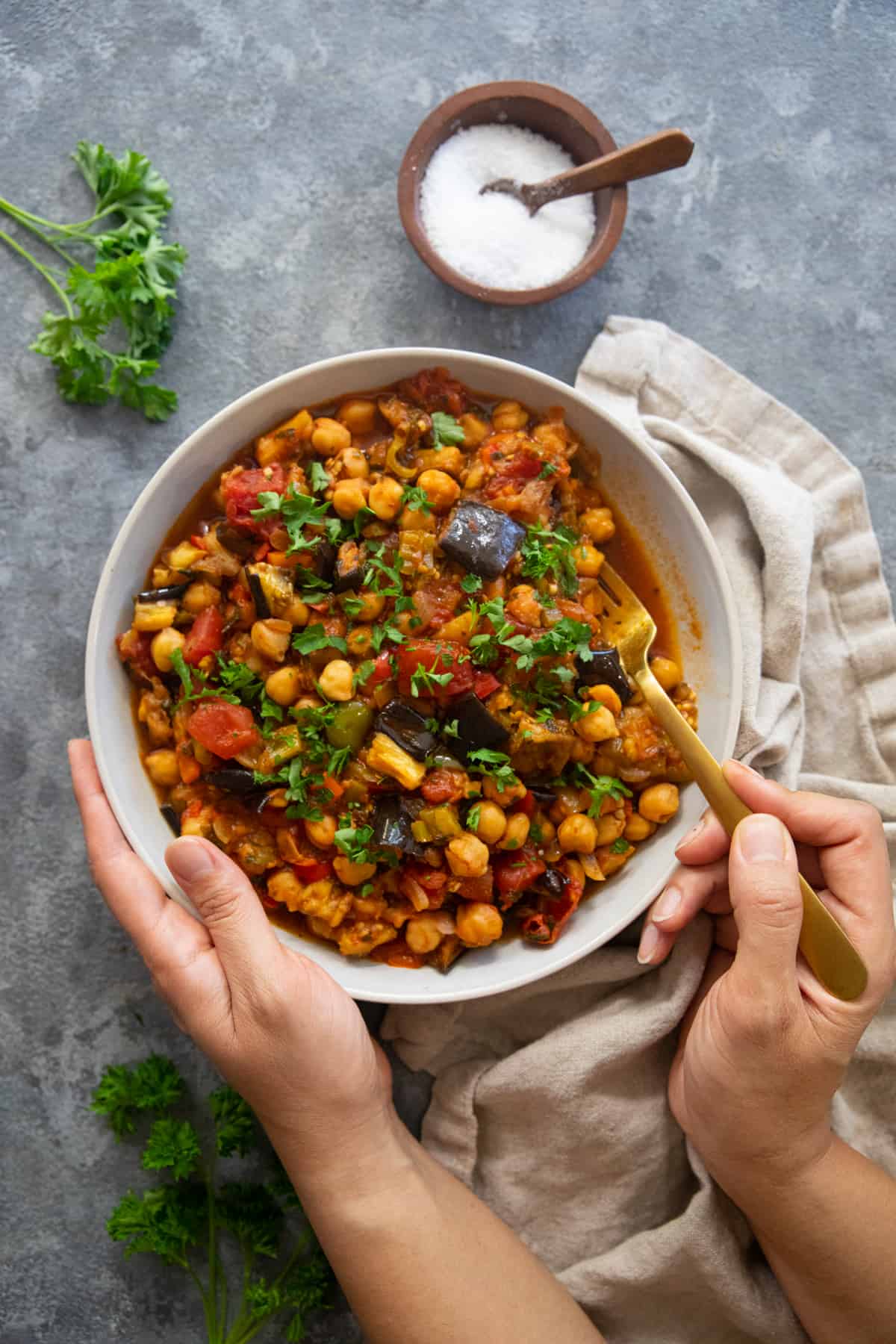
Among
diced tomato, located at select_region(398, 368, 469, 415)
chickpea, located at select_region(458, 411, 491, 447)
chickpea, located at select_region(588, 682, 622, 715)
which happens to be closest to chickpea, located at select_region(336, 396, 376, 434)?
diced tomato, located at select_region(398, 368, 469, 415)

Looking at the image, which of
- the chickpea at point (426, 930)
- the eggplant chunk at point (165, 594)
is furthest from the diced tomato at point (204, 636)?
the chickpea at point (426, 930)

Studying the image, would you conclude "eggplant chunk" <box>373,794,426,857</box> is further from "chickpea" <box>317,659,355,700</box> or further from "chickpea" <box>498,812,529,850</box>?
"chickpea" <box>317,659,355,700</box>

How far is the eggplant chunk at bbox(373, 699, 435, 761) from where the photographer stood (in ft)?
12.8

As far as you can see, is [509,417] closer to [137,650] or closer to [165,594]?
[165,594]

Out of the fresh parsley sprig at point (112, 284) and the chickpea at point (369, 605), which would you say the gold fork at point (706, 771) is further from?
the fresh parsley sprig at point (112, 284)

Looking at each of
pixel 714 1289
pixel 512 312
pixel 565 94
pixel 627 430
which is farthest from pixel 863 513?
pixel 714 1289

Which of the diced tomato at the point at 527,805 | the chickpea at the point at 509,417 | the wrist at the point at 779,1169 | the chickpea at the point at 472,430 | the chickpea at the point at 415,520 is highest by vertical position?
the chickpea at the point at 509,417

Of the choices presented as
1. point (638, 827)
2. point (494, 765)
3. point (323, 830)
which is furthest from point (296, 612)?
point (638, 827)

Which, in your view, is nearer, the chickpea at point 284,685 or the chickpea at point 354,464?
the chickpea at point 284,685

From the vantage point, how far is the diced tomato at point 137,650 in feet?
13.4

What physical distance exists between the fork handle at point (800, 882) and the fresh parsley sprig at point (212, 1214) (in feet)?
7.95

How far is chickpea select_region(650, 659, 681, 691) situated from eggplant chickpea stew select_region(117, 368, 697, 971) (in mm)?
146

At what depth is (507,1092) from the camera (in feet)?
14.4

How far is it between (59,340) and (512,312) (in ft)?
6.42
